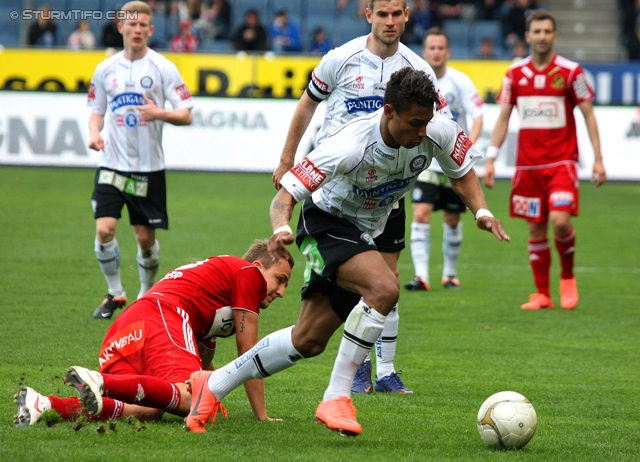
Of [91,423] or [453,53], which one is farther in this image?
[453,53]

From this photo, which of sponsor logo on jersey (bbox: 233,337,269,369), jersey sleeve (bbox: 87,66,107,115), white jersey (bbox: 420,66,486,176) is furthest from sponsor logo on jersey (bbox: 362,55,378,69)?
white jersey (bbox: 420,66,486,176)

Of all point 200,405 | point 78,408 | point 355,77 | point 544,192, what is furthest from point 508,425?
point 544,192

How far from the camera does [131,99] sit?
8344 millimetres

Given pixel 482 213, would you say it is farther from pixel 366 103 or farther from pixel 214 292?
pixel 214 292

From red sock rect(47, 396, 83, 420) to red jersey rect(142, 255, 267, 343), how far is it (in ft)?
2.44

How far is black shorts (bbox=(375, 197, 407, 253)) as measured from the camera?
18.3 ft

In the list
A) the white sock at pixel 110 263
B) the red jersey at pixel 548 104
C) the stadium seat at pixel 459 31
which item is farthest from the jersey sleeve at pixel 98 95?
the stadium seat at pixel 459 31

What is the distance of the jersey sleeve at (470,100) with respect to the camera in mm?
9656

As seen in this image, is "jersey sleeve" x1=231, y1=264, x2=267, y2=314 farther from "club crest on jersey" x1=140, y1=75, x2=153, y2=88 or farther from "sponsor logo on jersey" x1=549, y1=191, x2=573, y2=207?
"sponsor logo on jersey" x1=549, y1=191, x2=573, y2=207

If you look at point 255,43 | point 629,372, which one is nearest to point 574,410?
point 629,372

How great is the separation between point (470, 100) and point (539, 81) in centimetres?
93

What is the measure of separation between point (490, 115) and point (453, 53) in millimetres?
6024

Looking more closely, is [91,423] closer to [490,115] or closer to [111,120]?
[111,120]

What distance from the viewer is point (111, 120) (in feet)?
27.7
